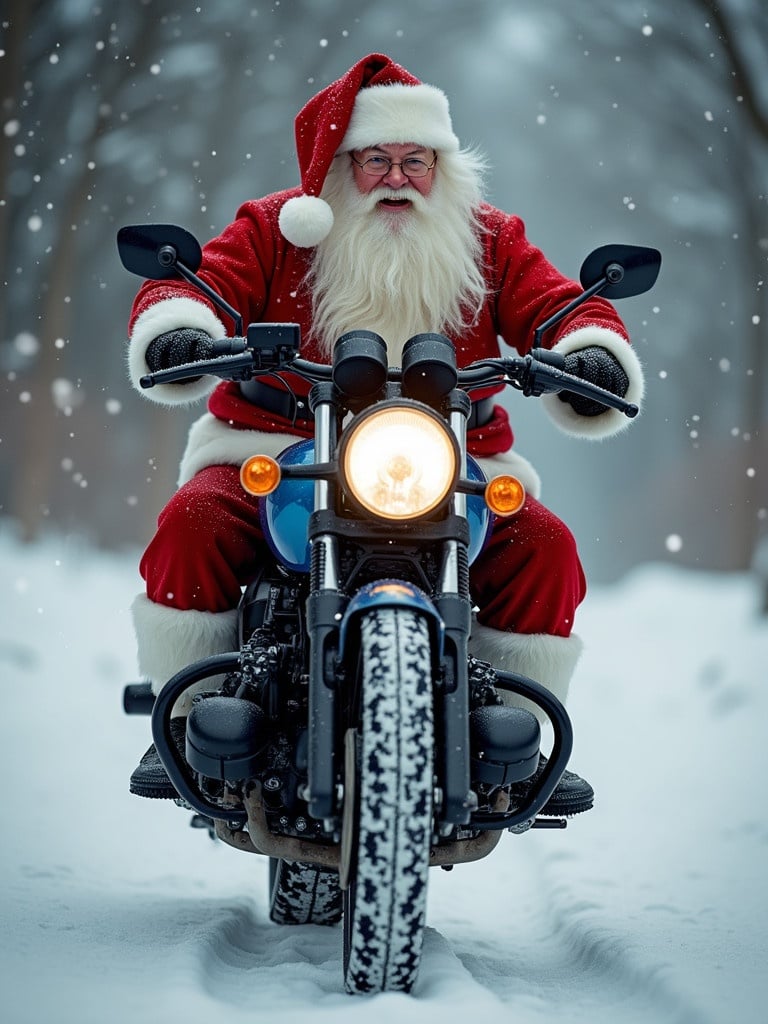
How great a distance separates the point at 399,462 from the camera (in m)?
2.09

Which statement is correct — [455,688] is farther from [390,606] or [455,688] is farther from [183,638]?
[183,638]

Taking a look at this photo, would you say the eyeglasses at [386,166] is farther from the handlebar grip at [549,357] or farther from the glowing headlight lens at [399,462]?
the glowing headlight lens at [399,462]

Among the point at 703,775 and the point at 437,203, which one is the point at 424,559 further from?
the point at 703,775

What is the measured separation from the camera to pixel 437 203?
326cm

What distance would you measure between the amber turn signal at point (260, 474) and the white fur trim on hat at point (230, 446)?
0.83 m

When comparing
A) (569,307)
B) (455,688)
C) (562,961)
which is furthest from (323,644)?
(562,961)

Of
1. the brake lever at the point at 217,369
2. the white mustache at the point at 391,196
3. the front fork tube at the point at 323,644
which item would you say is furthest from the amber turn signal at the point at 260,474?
the white mustache at the point at 391,196

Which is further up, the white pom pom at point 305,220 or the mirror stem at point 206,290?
the white pom pom at point 305,220

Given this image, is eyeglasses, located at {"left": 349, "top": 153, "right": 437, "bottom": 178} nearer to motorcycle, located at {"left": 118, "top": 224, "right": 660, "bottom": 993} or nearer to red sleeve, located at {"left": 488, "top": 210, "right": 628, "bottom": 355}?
red sleeve, located at {"left": 488, "top": 210, "right": 628, "bottom": 355}

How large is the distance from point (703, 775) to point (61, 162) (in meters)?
7.41

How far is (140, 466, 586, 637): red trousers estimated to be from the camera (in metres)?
2.63

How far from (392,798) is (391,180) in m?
1.94

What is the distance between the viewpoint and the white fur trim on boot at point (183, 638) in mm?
2652

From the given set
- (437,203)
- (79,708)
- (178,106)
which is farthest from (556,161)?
(437,203)
